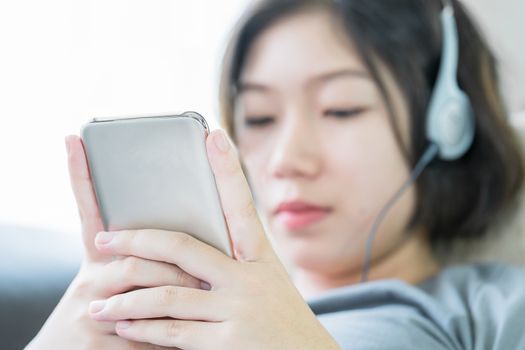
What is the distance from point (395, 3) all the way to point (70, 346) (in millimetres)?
715

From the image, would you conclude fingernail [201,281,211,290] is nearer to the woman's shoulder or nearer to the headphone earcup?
the woman's shoulder

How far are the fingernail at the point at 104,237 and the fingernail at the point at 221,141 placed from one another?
0.12 m

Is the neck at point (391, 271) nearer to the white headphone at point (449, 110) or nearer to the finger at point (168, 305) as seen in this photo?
the white headphone at point (449, 110)

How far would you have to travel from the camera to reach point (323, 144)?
87 centimetres

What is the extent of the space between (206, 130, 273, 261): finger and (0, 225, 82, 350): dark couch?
0.46 m

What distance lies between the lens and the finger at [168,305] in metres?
0.45

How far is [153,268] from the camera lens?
18.8 inches

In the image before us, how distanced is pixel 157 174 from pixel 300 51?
49 centimetres

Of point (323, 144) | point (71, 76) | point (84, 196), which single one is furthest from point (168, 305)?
point (71, 76)

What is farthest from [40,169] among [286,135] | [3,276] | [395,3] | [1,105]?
[395,3]

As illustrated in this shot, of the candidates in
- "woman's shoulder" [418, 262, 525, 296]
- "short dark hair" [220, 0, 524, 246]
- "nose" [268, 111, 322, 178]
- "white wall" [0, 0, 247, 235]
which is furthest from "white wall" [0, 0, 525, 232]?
"woman's shoulder" [418, 262, 525, 296]

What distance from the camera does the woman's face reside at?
862 millimetres

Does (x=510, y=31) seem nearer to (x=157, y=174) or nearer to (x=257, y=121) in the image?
(x=257, y=121)

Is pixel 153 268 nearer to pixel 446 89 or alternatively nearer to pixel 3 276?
pixel 3 276
